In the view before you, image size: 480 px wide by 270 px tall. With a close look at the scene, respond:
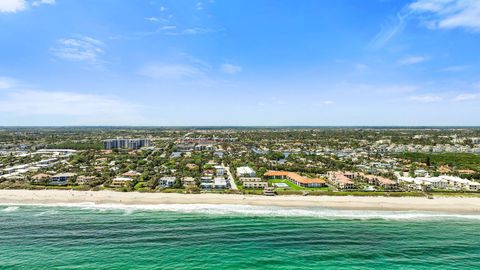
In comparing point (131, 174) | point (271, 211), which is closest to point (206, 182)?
point (131, 174)

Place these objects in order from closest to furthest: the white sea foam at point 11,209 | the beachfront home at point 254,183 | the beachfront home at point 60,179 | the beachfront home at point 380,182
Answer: the white sea foam at point 11,209, the beachfront home at point 380,182, the beachfront home at point 254,183, the beachfront home at point 60,179

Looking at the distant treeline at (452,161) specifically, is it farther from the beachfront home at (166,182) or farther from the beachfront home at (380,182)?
the beachfront home at (166,182)

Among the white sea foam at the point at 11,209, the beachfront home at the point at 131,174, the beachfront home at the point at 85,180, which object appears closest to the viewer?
the white sea foam at the point at 11,209

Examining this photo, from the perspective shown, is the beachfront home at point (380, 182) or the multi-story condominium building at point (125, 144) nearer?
the beachfront home at point (380, 182)

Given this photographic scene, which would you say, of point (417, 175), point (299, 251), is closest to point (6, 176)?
point (299, 251)

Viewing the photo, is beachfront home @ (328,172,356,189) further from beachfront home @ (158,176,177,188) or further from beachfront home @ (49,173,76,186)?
beachfront home @ (49,173,76,186)

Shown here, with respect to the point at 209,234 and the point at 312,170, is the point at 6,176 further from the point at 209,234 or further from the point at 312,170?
the point at 312,170

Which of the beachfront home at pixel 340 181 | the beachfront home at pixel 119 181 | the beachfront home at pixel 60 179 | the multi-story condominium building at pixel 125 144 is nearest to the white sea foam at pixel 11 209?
the beachfront home at pixel 60 179
